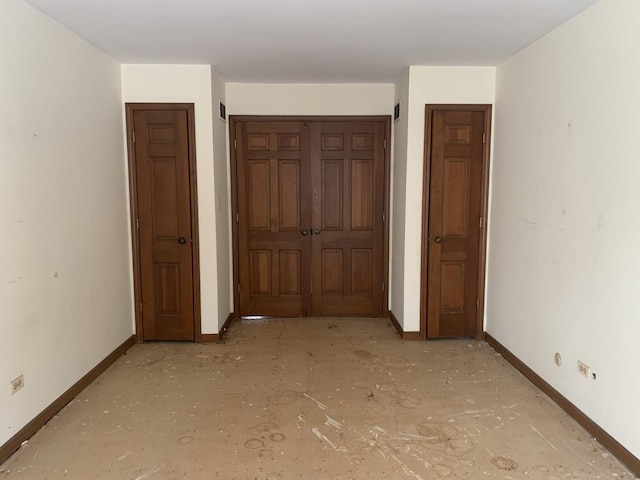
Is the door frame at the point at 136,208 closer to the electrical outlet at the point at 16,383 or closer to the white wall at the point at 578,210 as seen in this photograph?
the electrical outlet at the point at 16,383

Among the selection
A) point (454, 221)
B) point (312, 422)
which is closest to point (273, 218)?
point (454, 221)

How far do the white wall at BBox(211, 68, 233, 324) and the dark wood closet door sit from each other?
0.14m

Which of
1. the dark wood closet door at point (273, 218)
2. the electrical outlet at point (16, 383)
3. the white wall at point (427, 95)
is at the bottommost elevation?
the electrical outlet at point (16, 383)

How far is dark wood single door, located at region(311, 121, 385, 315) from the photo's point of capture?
4680mm

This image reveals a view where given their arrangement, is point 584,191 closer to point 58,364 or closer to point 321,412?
point 321,412

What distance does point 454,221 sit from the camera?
4.13m

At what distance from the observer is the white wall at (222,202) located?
412cm

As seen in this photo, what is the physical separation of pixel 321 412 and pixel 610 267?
6.06ft

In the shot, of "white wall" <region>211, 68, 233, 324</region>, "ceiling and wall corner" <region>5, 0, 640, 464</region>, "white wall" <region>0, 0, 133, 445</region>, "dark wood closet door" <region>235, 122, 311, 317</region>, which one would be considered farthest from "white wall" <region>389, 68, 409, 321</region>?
"white wall" <region>0, 0, 133, 445</region>

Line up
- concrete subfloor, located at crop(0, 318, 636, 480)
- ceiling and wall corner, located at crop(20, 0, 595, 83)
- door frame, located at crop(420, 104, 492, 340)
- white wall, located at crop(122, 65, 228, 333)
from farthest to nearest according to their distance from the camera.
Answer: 1. door frame, located at crop(420, 104, 492, 340)
2. white wall, located at crop(122, 65, 228, 333)
3. ceiling and wall corner, located at crop(20, 0, 595, 83)
4. concrete subfloor, located at crop(0, 318, 636, 480)

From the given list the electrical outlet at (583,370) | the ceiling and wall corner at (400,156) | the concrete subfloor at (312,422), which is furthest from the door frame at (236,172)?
the electrical outlet at (583,370)

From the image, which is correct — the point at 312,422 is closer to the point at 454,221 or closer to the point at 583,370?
the point at 583,370

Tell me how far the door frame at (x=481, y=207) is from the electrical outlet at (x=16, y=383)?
10.0 ft

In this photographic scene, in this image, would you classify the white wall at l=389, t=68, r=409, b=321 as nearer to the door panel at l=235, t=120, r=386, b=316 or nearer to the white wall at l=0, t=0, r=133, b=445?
the door panel at l=235, t=120, r=386, b=316
